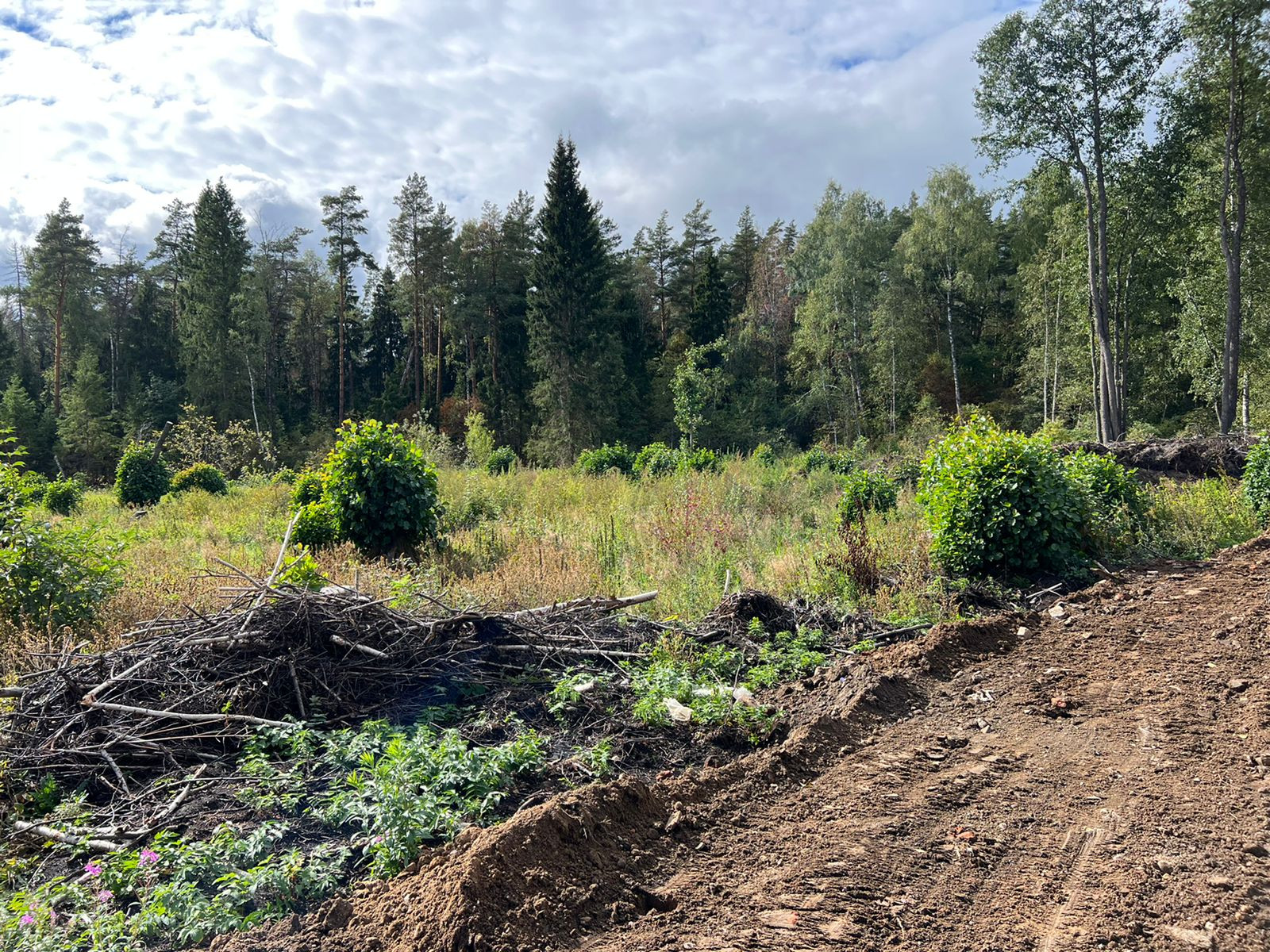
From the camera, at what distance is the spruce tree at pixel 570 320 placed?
31828mm

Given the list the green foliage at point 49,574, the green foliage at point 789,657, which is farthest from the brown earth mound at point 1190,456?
the green foliage at point 49,574

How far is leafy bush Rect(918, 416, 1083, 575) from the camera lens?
18.7 feet

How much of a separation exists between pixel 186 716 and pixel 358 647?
0.83 meters

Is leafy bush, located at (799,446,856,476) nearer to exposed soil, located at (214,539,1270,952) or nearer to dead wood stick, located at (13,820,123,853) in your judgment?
exposed soil, located at (214,539,1270,952)

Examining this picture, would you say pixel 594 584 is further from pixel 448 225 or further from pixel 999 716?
pixel 448 225

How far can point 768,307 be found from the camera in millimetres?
40812

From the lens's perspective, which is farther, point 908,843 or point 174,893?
point 908,843

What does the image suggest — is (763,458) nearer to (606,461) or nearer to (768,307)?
(606,461)

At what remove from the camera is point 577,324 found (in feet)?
106

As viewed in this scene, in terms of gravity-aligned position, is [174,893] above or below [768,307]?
below

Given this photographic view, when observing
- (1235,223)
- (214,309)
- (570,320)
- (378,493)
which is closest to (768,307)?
(570,320)

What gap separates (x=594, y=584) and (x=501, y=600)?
916mm

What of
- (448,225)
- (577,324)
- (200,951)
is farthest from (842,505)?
(448,225)

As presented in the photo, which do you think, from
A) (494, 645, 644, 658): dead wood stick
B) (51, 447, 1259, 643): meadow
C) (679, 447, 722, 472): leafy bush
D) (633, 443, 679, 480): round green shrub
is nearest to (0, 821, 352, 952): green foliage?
(494, 645, 644, 658): dead wood stick
